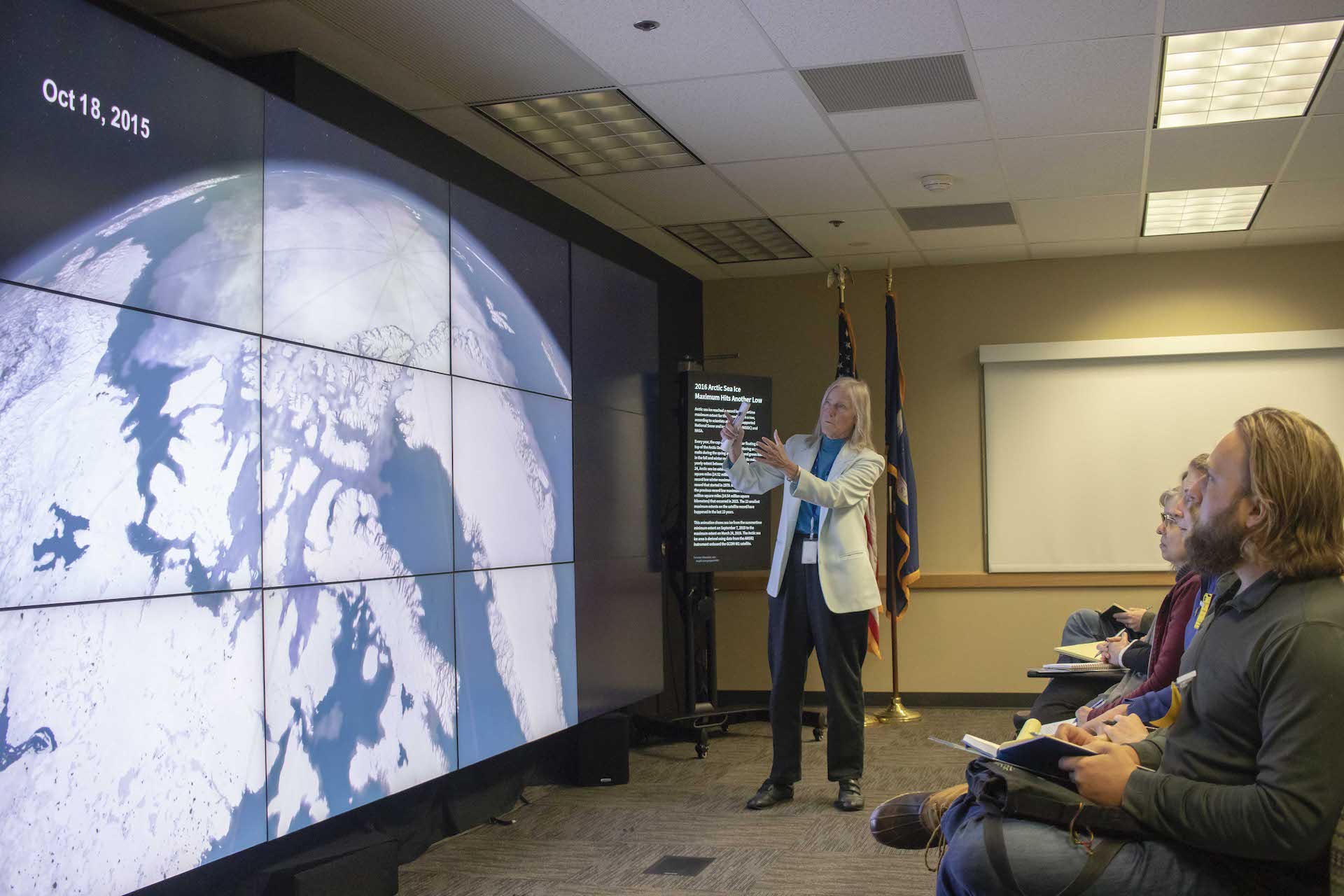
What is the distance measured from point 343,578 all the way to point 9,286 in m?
1.31

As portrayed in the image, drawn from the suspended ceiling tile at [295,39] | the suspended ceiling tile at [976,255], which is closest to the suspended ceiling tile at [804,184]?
the suspended ceiling tile at [976,255]

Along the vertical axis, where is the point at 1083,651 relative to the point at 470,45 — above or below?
below

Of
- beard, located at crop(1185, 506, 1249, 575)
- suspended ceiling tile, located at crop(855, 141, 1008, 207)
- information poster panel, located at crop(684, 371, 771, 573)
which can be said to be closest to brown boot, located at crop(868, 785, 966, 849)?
beard, located at crop(1185, 506, 1249, 575)

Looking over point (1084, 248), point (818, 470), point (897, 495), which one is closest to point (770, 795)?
point (818, 470)

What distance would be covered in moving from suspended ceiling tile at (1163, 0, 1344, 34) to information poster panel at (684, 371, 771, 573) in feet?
9.35

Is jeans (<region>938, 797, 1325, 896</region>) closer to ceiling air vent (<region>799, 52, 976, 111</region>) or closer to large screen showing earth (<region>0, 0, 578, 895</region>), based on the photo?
large screen showing earth (<region>0, 0, 578, 895</region>)

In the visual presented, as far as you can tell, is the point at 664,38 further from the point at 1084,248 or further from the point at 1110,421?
the point at 1110,421

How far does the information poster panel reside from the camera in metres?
6.04

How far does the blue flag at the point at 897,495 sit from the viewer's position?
22.0 ft

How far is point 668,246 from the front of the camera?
6.75 meters

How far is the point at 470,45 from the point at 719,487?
2.97 meters

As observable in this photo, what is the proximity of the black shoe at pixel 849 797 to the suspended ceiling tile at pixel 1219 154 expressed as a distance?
288 cm

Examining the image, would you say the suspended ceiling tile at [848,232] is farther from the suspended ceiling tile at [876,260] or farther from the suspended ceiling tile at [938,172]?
the suspended ceiling tile at [938,172]

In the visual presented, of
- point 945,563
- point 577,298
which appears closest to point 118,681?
point 577,298
